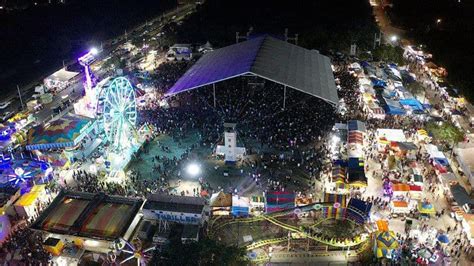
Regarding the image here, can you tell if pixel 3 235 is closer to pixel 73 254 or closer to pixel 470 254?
pixel 73 254

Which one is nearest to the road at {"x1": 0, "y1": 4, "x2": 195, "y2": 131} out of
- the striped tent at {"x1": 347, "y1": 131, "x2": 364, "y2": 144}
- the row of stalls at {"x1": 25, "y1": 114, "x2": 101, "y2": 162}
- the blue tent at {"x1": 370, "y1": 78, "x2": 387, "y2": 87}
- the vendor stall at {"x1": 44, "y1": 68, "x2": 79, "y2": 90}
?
the vendor stall at {"x1": 44, "y1": 68, "x2": 79, "y2": 90}

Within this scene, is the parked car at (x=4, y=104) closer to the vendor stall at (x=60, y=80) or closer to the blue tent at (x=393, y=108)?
the vendor stall at (x=60, y=80)

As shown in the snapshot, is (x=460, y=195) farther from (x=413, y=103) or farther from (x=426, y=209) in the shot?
(x=413, y=103)

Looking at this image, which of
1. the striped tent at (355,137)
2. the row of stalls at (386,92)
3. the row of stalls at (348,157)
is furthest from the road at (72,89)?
the row of stalls at (386,92)

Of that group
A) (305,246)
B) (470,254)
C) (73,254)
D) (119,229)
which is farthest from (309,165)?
(73,254)

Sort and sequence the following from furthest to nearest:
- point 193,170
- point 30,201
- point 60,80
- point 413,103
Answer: point 60,80 < point 413,103 < point 193,170 < point 30,201

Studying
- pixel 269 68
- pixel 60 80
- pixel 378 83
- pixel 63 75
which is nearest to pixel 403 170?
pixel 269 68
